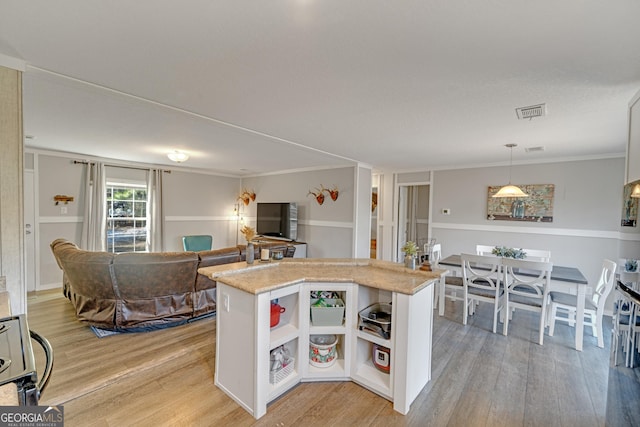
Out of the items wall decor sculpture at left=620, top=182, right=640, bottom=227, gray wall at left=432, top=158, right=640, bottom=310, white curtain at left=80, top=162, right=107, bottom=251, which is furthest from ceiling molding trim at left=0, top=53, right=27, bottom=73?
gray wall at left=432, top=158, right=640, bottom=310

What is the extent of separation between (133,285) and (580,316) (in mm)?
4677

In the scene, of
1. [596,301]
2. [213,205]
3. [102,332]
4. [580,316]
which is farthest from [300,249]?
[596,301]

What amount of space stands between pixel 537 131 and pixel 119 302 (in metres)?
4.86

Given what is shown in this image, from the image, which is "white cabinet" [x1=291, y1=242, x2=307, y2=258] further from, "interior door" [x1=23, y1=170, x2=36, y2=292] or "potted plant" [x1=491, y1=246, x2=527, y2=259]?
"interior door" [x1=23, y1=170, x2=36, y2=292]

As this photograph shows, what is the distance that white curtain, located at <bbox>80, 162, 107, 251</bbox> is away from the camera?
5.02 m

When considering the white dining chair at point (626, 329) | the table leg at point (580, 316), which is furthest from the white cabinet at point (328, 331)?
the table leg at point (580, 316)

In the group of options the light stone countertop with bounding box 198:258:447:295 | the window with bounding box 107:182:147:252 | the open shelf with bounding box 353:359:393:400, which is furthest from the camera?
the window with bounding box 107:182:147:252

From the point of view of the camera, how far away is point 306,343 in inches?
88.0

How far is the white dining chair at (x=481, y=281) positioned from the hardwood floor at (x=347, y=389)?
44 cm

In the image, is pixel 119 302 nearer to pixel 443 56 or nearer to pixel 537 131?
pixel 443 56

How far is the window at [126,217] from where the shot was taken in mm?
5523

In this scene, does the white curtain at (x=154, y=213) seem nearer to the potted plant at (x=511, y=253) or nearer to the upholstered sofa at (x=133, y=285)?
the upholstered sofa at (x=133, y=285)

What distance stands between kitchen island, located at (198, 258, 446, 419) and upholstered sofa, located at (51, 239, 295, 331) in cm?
120

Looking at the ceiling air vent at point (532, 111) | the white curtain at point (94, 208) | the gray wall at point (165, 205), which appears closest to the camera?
the ceiling air vent at point (532, 111)
